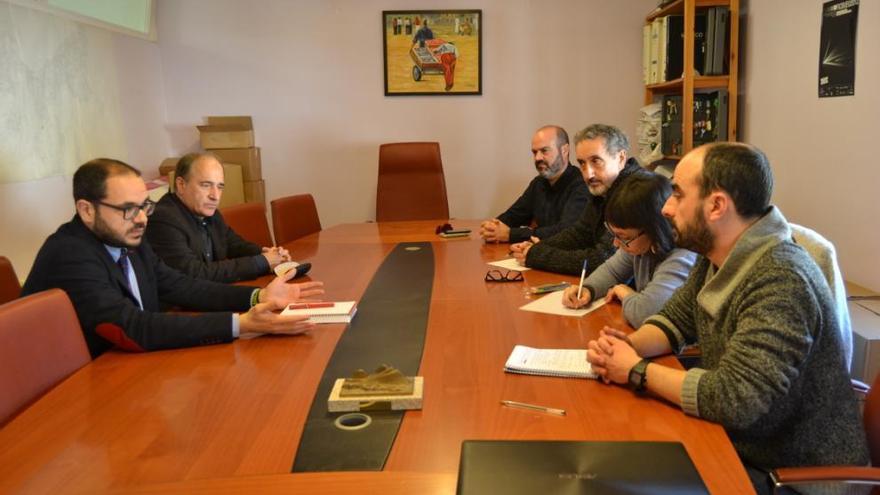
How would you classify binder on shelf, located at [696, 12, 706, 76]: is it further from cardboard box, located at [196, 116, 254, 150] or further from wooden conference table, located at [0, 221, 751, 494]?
cardboard box, located at [196, 116, 254, 150]

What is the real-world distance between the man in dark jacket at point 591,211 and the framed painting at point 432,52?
2.08 m

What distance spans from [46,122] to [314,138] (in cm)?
196

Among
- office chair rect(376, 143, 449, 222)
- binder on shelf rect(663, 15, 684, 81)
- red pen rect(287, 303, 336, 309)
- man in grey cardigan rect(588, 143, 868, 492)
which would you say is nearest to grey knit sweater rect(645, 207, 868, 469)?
man in grey cardigan rect(588, 143, 868, 492)

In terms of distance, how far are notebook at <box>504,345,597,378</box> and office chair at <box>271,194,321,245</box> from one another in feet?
6.88

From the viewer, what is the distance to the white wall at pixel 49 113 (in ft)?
9.45

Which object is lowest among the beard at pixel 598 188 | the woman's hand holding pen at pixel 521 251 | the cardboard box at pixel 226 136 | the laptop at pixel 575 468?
the laptop at pixel 575 468

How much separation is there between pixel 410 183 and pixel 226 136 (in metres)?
1.27

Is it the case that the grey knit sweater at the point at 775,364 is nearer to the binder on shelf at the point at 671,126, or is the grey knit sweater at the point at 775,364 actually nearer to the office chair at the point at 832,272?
the office chair at the point at 832,272

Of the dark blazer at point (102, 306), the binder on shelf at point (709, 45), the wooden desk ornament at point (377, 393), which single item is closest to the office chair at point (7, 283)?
the dark blazer at point (102, 306)

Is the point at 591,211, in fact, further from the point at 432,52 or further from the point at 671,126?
the point at 432,52

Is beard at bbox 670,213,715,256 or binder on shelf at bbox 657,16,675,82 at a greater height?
binder on shelf at bbox 657,16,675,82

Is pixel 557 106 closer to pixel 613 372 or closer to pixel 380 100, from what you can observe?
pixel 380 100

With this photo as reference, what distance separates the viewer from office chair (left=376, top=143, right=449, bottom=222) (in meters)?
4.40

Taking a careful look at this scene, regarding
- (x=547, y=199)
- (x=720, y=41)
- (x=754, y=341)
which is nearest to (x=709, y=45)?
(x=720, y=41)
